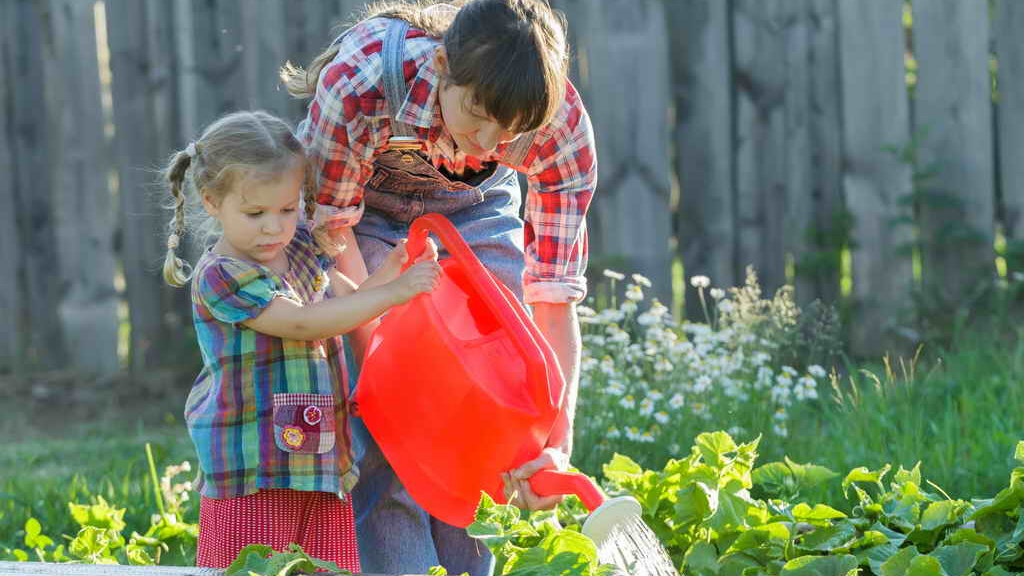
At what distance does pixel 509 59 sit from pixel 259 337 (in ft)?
1.86

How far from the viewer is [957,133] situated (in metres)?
3.76

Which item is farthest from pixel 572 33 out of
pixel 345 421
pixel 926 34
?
pixel 345 421

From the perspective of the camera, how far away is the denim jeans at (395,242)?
215 cm

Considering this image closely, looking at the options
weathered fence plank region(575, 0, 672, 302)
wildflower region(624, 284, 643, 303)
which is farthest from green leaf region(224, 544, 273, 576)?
weathered fence plank region(575, 0, 672, 302)

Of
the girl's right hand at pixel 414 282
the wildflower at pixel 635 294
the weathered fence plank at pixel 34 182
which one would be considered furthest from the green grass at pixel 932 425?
the weathered fence plank at pixel 34 182

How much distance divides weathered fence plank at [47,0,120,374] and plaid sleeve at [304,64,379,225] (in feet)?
7.69

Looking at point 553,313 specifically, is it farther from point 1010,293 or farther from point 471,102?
point 1010,293

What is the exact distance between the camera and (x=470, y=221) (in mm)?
2219

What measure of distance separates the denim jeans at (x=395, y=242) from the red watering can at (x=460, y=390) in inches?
8.4

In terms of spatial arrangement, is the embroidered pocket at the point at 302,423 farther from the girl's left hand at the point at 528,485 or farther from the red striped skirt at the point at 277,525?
the girl's left hand at the point at 528,485

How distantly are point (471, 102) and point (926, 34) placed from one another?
2.42 metres

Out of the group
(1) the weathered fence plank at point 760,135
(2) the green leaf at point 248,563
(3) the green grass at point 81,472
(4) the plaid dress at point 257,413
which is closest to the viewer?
(2) the green leaf at point 248,563

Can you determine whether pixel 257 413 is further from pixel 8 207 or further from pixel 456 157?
pixel 8 207

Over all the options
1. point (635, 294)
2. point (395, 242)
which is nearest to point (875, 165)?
point (635, 294)
